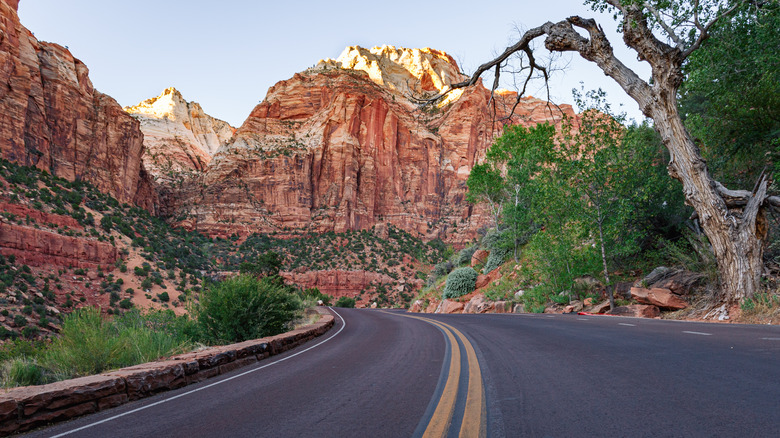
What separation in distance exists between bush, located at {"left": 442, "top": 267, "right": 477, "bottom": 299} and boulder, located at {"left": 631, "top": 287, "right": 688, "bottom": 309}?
1577 centimetres

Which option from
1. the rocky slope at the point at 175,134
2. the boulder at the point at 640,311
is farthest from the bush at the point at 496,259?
the rocky slope at the point at 175,134

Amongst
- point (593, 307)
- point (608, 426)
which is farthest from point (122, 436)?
point (593, 307)

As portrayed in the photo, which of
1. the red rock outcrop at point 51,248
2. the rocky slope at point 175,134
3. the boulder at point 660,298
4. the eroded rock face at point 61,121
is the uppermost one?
the rocky slope at point 175,134

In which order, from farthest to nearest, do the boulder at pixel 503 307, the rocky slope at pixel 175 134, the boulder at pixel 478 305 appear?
the rocky slope at pixel 175 134 < the boulder at pixel 478 305 < the boulder at pixel 503 307

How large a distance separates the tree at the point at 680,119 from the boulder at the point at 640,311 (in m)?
2.17

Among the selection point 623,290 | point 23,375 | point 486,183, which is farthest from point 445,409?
point 486,183

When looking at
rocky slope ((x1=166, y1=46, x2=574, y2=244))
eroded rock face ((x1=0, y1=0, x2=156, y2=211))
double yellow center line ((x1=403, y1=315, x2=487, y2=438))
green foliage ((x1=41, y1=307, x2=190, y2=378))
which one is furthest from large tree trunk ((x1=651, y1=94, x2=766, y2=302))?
rocky slope ((x1=166, y1=46, x2=574, y2=244))

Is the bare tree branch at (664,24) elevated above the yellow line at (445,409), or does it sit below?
above

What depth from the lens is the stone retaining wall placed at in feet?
13.2

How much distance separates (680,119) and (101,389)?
14261 mm

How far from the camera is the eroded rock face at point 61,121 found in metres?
47.7

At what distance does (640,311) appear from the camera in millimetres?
13398

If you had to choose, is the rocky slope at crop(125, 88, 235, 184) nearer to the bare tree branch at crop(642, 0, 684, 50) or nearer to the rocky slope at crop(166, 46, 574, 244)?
the rocky slope at crop(166, 46, 574, 244)

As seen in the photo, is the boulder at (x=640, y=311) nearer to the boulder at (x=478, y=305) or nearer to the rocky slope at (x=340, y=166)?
the boulder at (x=478, y=305)
